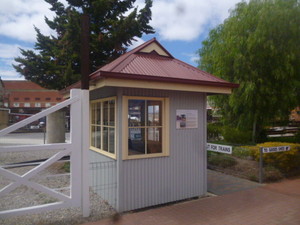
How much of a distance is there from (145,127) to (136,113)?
0.36 meters

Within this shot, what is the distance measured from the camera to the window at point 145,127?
17.5 ft

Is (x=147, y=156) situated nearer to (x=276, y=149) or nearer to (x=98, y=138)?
(x=98, y=138)

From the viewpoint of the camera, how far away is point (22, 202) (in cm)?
597

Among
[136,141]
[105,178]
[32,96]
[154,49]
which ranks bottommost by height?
[105,178]

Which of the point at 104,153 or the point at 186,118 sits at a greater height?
the point at 186,118

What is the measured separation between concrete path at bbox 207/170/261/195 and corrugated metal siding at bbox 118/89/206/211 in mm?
712

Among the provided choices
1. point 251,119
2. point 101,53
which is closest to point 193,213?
point 251,119

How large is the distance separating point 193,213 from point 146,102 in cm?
245

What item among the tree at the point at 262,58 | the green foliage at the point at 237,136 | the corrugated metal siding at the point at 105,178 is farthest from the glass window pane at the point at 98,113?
the green foliage at the point at 237,136

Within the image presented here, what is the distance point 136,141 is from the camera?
17.9 ft

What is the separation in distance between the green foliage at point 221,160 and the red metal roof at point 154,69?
3.49 meters

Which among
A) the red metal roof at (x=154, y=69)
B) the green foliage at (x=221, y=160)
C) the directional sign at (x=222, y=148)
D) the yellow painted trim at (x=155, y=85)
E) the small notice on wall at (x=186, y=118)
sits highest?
the red metal roof at (x=154, y=69)

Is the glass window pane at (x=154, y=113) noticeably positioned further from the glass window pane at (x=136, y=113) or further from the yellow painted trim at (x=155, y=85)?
the yellow painted trim at (x=155, y=85)

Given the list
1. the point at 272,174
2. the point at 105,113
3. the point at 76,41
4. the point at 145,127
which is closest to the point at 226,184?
the point at 272,174
